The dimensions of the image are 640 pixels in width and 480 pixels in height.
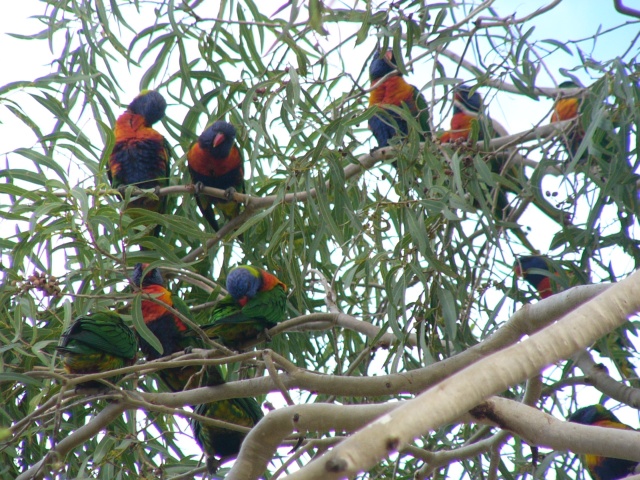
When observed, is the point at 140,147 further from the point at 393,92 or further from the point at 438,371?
the point at 438,371

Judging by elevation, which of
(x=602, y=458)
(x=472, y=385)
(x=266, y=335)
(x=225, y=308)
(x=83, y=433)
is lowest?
(x=602, y=458)

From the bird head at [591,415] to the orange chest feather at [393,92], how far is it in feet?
4.06

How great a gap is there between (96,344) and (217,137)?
1.02 m

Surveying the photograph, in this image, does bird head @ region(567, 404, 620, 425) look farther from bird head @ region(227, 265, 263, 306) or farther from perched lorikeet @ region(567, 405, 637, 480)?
bird head @ region(227, 265, 263, 306)

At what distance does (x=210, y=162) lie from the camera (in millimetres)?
2600

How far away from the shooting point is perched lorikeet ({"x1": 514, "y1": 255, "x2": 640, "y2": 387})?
180cm

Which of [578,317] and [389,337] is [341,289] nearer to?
[389,337]

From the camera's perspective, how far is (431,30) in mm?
2057

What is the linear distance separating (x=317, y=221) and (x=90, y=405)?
3.26 ft

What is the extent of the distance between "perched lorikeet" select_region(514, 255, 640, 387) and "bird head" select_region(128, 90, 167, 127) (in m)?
1.50

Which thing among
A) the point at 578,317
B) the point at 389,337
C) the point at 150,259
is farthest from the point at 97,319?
the point at 578,317

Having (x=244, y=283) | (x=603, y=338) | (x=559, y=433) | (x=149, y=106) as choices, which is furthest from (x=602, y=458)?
(x=149, y=106)

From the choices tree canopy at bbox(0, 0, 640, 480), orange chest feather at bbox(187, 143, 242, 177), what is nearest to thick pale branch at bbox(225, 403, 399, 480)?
tree canopy at bbox(0, 0, 640, 480)

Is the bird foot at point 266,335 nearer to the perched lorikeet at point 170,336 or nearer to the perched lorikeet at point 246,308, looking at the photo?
the perched lorikeet at point 246,308
